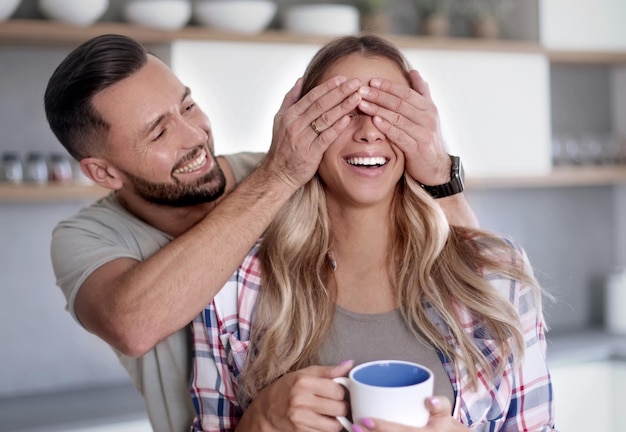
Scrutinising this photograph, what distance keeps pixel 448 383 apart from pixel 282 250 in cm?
42

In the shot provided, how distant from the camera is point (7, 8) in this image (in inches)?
110

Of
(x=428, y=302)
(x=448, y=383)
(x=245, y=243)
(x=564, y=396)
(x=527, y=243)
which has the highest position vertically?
(x=245, y=243)

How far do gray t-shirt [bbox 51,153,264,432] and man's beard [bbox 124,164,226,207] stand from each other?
0.28 feet

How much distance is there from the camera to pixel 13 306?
3.20m

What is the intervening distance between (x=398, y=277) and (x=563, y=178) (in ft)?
6.98

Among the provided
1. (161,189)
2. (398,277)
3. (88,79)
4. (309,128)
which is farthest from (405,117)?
(88,79)

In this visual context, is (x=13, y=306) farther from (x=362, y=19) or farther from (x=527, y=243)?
(x=527, y=243)

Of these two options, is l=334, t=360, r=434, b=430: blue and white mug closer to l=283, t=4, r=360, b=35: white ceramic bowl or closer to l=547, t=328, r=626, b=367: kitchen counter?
l=283, t=4, r=360, b=35: white ceramic bowl

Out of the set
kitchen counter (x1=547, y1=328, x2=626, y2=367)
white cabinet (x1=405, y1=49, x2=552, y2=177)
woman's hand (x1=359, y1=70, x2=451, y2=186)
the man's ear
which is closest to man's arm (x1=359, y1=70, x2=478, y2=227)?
woman's hand (x1=359, y1=70, x2=451, y2=186)

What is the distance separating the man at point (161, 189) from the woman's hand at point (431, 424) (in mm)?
502

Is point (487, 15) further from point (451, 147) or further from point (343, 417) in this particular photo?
point (343, 417)

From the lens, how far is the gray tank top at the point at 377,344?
1562 millimetres

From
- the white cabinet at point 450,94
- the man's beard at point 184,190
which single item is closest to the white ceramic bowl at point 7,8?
the white cabinet at point 450,94

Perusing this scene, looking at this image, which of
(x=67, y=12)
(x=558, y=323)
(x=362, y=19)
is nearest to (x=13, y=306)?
(x=67, y=12)
